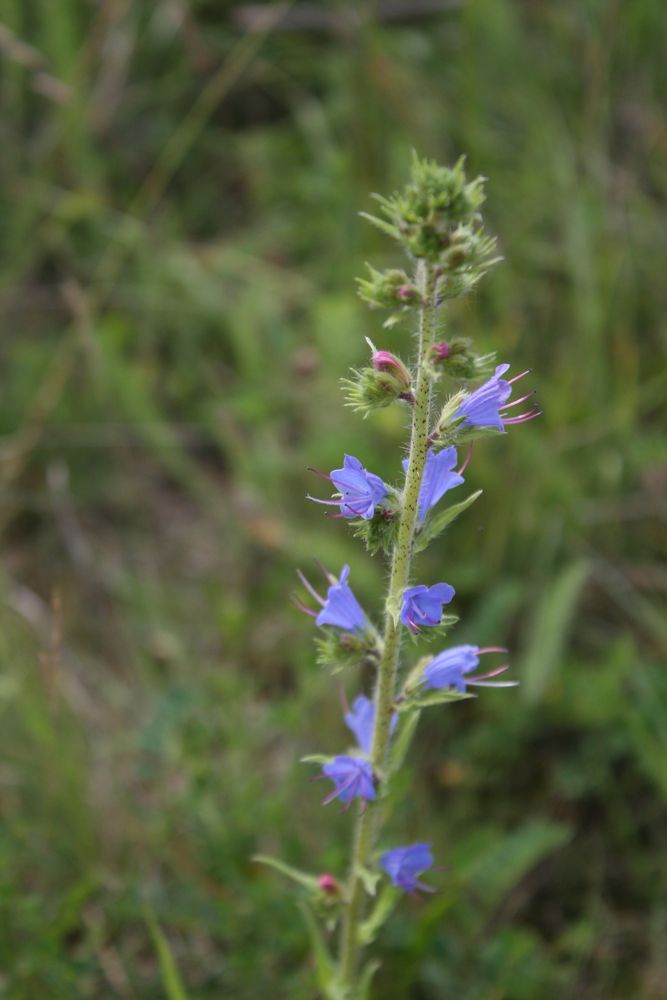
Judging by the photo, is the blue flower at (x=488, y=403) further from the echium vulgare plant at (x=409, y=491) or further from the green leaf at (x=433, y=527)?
the green leaf at (x=433, y=527)

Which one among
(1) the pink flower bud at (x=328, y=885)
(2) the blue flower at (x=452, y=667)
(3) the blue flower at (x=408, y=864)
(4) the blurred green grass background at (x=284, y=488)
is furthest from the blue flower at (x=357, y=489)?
(4) the blurred green grass background at (x=284, y=488)

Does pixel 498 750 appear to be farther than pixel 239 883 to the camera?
Yes

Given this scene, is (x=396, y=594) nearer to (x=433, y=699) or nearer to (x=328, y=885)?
(x=433, y=699)

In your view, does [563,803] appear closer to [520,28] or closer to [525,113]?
[525,113]

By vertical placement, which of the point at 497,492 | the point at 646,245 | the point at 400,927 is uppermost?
the point at 646,245

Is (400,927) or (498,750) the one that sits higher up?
(498,750)

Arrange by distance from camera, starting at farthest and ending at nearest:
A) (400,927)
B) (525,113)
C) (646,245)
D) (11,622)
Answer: (525,113)
(646,245)
(11,622)
(400,927)

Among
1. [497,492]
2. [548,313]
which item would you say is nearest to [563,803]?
[497,492]

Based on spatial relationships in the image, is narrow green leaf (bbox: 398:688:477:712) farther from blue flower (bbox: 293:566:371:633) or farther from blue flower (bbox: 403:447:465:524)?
blue flower (bbox: 403:447:465:524)

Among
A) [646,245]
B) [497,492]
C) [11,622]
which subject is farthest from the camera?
[646,245]
